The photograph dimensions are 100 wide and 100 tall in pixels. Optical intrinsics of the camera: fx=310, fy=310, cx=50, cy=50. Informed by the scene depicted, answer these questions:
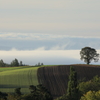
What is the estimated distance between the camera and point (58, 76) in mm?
99062

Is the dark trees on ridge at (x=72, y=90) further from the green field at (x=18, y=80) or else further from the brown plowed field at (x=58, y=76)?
the green field at (x=18, y=80)

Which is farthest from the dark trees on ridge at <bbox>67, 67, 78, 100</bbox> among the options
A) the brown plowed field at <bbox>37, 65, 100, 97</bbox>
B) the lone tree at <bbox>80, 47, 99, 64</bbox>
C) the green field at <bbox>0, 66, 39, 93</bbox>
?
the lone tree at <bbox>80, 47, 99, 64</bbox>

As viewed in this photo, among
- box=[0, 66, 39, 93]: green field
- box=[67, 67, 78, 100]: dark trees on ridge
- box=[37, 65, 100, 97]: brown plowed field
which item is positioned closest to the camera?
box=[67, 67, 78, 100]: dark trees on ridge

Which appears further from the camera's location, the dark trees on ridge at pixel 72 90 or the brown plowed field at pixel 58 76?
the brown plowed field at pixel 58 76

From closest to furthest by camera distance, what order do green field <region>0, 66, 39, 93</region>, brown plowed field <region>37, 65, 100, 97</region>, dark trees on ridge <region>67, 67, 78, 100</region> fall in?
dark trees on ridge <region>67, 67, 78, 100</region>, green field <region>0, 66, 39, 93</region>, brown plowed field <region>37, 65, 100, 97</region>

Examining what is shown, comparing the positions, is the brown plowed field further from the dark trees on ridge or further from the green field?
the dark trees on ridge

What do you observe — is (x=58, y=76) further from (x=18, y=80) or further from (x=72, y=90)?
(x=72, y=90)

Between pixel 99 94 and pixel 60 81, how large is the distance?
1186 inches

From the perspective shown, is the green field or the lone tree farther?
the lone tree

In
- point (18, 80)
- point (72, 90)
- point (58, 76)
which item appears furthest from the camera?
point (58, 76)

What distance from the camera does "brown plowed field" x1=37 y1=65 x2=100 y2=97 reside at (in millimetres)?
87431

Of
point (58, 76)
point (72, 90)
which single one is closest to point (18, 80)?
point (58, 76)

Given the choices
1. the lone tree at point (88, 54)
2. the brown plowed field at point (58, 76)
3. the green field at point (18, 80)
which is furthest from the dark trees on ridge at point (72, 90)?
the lone tree at point (88, 54)

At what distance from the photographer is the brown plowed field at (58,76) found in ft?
287
